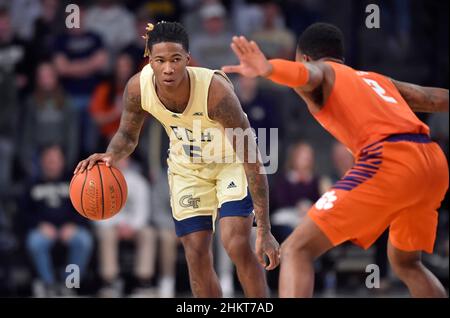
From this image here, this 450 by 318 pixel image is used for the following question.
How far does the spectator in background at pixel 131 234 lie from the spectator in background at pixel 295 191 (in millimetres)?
1423

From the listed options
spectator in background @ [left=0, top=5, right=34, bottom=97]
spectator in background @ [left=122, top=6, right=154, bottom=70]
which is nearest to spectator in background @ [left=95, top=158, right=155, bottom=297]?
spectator in background @ [left=122, top=6, right=154, bottom=70]

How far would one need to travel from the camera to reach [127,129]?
7.28m

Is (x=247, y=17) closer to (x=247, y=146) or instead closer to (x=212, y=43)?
(x=212, y=43)

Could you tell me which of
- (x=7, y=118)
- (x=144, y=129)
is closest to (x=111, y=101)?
(x=144, y=129)

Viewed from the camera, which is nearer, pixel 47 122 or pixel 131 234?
pixel 131 234

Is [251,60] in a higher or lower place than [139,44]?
lower

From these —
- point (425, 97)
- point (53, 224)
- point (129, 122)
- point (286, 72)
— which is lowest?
point (53, 224)

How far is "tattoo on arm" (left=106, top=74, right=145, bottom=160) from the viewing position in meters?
7.14

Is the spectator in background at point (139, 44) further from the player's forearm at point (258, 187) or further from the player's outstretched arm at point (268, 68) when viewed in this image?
the player's outstretched arm at point (268, 68)

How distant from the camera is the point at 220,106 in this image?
270 inches

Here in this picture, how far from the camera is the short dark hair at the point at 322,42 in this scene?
21.5 feet

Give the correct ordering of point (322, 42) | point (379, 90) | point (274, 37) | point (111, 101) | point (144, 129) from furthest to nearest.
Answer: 1. point (274, 37)
2. point (144, 129)
3. point (111, 101)
4. point (322, 42)
5. point (379, 90)

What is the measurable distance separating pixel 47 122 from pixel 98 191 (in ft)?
15.6

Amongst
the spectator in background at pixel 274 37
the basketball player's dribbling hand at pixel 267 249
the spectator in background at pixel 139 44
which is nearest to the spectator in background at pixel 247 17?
the spectator in background at pixel 274 37
